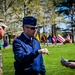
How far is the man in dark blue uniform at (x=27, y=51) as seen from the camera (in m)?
5.70

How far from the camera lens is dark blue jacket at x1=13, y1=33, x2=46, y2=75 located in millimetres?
5668

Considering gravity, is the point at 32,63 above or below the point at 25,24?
below

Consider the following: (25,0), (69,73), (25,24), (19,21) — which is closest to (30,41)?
(25,24)

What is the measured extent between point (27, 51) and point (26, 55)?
0.18m

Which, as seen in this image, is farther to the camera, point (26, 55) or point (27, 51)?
point (27, 51)

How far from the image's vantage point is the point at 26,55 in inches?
223

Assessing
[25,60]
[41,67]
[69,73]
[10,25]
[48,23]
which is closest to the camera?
[25,60]

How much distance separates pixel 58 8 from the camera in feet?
232

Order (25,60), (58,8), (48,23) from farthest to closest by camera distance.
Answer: (58,8)
(48,23)
(25,60)

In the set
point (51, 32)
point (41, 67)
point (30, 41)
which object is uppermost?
point (30, 41)

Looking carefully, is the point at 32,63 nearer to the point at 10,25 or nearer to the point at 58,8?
the point at 10,25

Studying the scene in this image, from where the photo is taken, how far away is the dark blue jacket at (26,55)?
5.67 m

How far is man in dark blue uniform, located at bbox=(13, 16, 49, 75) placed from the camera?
5.70 meters

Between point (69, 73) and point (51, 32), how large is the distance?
202ft
